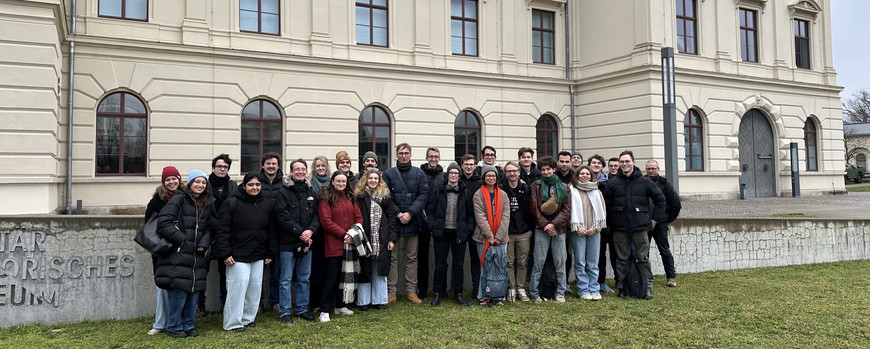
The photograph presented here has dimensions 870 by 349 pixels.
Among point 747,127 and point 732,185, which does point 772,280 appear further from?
point 747,127

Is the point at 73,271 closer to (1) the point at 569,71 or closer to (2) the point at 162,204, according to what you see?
(2) the point at 162,204

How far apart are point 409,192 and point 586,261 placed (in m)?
2.51

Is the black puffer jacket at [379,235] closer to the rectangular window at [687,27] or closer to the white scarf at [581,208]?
the white scarf at [581,208]

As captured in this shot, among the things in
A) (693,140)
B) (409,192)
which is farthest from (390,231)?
(693,140)

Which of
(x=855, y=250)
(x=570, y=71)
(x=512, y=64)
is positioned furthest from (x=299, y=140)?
(x=855, y=250)

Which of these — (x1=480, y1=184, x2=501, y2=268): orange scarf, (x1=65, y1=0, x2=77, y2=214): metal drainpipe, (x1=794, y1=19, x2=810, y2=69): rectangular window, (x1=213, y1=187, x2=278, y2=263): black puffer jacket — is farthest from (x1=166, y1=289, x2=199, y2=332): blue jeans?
(x1=794, y1=19, x2=810, y2=69): rectangular window

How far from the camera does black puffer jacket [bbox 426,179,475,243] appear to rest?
22.9ft

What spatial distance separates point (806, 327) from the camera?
5.78m

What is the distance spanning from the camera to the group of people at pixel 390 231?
5.76m

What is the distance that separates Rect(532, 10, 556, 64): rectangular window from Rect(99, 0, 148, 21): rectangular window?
537 inches

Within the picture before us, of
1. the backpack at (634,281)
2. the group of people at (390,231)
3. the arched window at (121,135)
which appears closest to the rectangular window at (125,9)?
the arched window at (121,135)

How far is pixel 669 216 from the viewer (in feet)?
26.7

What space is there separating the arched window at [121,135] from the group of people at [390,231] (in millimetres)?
10754

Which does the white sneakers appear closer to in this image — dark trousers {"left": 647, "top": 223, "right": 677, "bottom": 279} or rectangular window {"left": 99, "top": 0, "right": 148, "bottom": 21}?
dark trousers {"left": 647, "top": 223, "right": 677, "bottom": 279}
